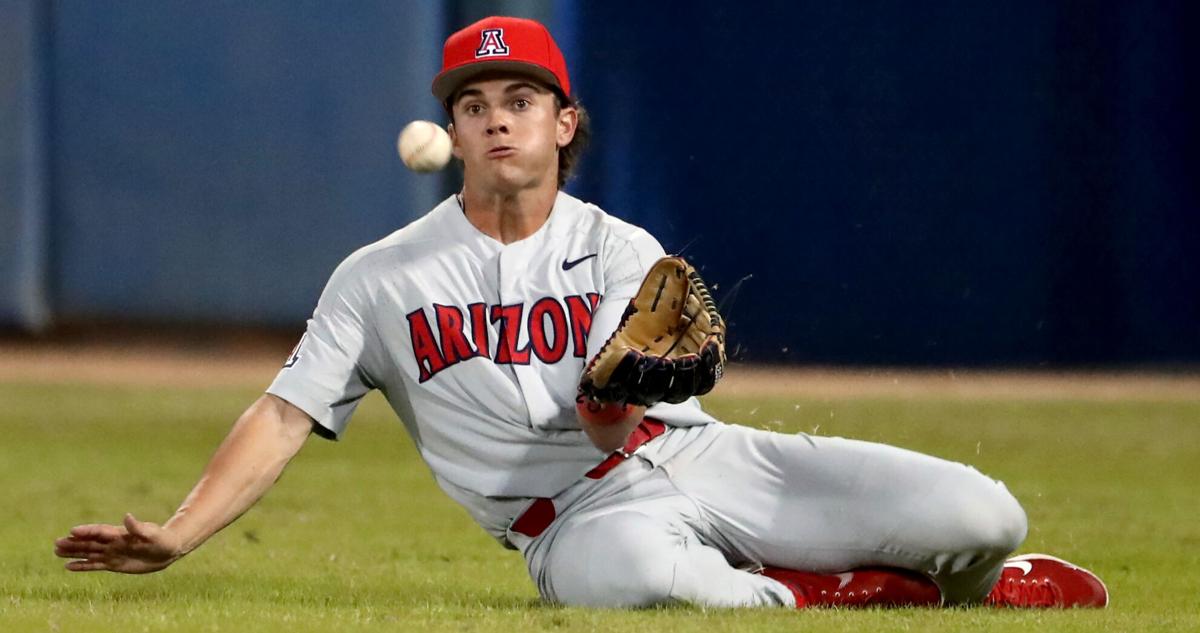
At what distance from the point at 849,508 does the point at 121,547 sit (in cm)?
138

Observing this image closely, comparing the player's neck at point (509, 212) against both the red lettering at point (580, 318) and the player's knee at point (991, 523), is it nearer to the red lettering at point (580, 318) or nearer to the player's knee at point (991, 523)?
the red lettering at point (580, 318)

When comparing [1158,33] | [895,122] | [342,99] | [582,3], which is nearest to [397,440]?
[342,99]

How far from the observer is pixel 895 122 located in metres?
11.2

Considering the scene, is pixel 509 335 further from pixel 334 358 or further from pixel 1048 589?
pixel 1048 589

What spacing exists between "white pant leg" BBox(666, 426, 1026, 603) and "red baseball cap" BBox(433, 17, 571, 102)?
2.75 feet

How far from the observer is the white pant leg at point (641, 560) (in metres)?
3.56

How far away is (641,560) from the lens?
3553mm

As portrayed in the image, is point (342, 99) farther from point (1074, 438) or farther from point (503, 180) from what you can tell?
point (503, 180)

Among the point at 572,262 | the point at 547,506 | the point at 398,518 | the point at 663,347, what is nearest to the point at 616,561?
the point at 547,506

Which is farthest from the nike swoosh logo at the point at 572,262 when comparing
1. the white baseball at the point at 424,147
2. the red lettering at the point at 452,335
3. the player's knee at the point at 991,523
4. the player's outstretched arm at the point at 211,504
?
the white baseball at the point at 424,147

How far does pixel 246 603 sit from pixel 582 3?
7427 mm

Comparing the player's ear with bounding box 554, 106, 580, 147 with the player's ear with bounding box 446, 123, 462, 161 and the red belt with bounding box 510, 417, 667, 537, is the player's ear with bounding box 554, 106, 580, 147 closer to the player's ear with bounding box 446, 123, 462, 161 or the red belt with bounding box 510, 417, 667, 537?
the player's ear with bounding box 446, 123, 462, 161

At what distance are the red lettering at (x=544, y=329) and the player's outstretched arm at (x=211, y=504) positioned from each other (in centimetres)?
48

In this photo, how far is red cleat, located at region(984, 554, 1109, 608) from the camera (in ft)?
12.7
